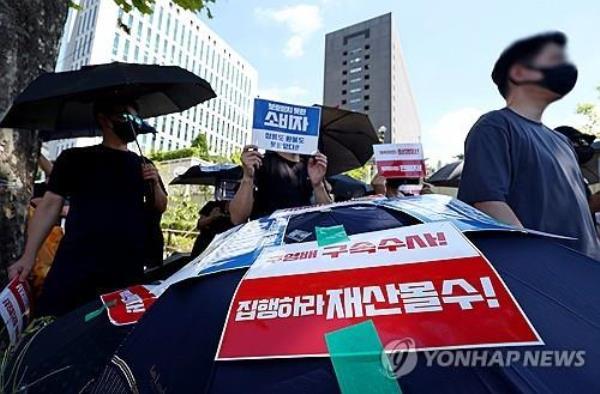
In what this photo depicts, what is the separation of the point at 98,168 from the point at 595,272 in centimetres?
207

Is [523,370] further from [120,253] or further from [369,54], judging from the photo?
[369,54]

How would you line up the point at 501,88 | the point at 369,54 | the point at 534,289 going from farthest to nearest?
the point at 369,54 → the point at 501,88 → the point at 534,289

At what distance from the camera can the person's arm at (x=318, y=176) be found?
238 centimetres

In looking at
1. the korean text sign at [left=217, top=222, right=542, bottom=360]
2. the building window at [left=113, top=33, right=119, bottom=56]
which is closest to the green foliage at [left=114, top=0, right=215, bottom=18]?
the korean text sign at [left=217, top=222, right=542, bottom=360]

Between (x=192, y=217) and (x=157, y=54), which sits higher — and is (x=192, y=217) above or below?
below

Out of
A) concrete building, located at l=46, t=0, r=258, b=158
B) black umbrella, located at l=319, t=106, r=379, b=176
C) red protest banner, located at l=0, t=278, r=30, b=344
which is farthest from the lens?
concrete building, located at l=46, t=0, r=258, b=158

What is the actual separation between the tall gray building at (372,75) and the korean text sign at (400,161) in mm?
47374

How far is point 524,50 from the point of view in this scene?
1886 millimetres

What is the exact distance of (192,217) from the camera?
735 inches

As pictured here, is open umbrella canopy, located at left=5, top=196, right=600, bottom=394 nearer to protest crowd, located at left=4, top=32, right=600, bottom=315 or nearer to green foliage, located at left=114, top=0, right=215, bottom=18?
protest crowd, located at left=4, top=32, right=600, bottom=315

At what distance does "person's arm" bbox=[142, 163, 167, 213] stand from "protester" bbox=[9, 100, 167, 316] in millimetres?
49

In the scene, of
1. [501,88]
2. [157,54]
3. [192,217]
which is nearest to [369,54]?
[157,54]

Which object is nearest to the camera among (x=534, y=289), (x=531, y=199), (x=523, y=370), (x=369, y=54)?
(x=523, y=370)

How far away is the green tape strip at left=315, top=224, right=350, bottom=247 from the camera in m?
0.91
